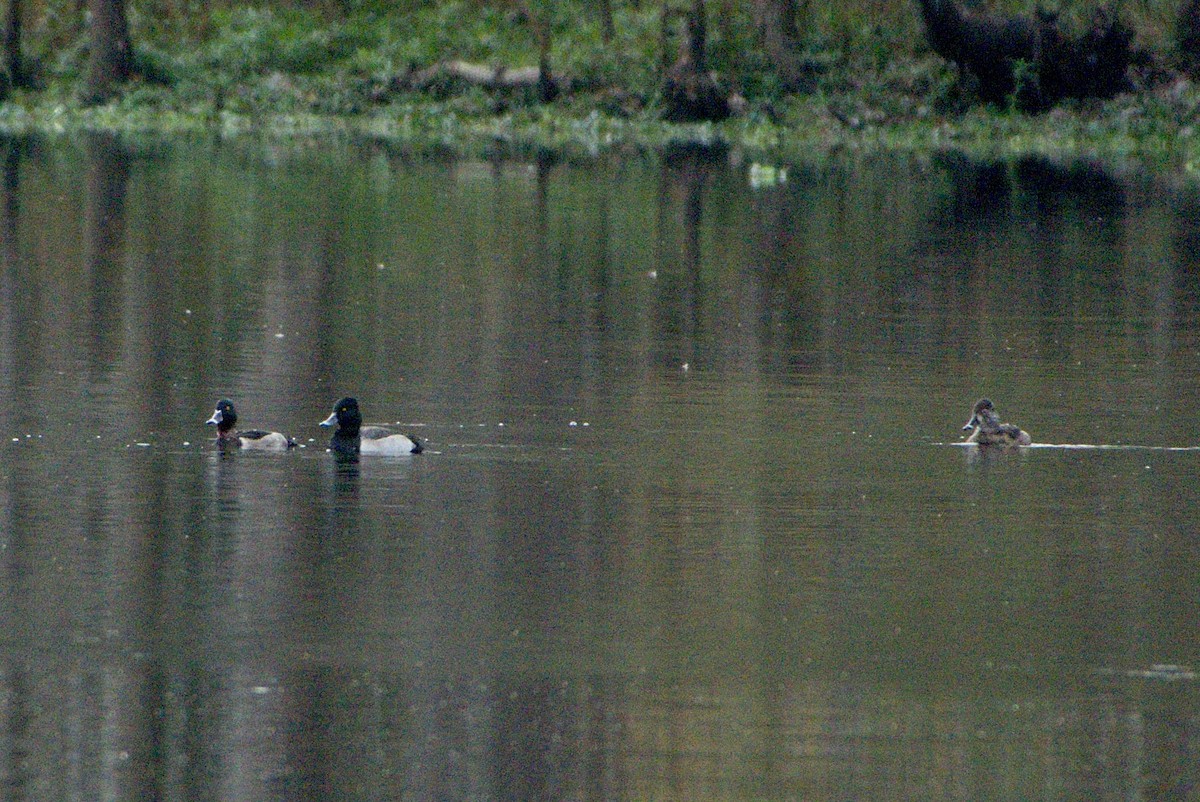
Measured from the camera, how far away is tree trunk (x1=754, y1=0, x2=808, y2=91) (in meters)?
56.2

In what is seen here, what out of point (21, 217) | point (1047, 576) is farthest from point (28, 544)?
point (21, 217)

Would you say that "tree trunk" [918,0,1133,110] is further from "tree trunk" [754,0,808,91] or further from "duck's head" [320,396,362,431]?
"duck's head" [320,396,362,431]

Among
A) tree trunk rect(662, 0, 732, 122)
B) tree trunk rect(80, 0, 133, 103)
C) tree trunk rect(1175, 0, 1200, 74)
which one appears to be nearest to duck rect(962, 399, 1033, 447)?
tree trunk rect(662, 0, 732, 122)

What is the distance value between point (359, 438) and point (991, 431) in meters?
3.50

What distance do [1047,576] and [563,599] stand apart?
7.08 feet

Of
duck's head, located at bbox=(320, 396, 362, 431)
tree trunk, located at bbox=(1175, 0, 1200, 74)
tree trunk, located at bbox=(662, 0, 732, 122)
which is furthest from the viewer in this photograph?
tree trunk, located at bbox=(662, 0, 732, 122)

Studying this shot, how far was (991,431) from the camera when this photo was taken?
1488 centimetres

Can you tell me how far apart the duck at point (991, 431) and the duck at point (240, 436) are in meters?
3.82

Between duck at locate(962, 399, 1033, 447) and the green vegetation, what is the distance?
115 feet

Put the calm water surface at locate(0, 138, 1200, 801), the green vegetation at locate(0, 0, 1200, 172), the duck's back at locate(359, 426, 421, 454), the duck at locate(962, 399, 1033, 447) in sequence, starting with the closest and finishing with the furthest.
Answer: the calm water surface at locate(0, 138, 1200, 801)
the duck's back at locate(359, 426, 421, 454)
the duck at locate(962, 399, 1033, 447)
the green vegetation at locate(0, 0, 1200, 172)

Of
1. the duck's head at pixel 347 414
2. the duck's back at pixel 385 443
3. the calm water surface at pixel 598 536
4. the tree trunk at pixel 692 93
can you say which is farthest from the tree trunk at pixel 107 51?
the duck's back at pixel 385 443

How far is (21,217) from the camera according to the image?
3117 cm

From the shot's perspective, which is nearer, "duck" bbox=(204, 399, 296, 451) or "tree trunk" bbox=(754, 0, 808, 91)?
"duck" bbox=(204, 399, 296, 451)

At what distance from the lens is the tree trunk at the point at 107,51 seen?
190 feet
